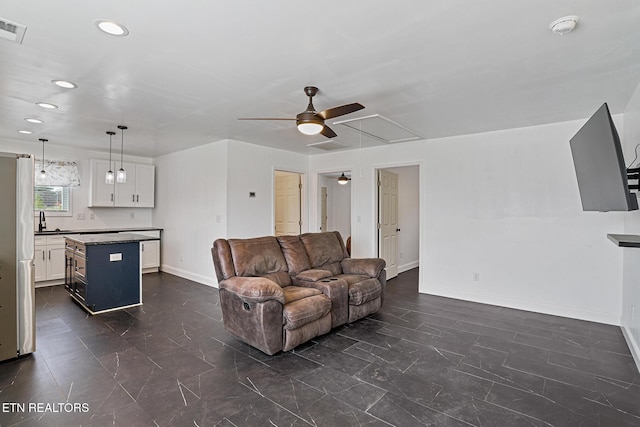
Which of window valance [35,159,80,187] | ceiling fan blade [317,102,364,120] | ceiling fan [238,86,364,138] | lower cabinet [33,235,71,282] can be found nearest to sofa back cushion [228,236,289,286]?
ceiling fan [238,86,364,138]

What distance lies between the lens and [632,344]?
3.10m

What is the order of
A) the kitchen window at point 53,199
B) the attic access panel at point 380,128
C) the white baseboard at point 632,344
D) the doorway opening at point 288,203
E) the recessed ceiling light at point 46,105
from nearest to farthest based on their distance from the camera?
the white baseboard at point 632,344 < the recessed ceiling light at point 46,105 < the attic access panel at point 380,128 < the kitchen window at point 53,199 < the doorway opening at point 288,203

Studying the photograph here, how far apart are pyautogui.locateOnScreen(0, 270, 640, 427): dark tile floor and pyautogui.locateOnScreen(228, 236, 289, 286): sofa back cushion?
2.44ft

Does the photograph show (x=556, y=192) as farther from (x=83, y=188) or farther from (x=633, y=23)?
(x=83, y=188)

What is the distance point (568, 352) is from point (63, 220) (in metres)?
7.90

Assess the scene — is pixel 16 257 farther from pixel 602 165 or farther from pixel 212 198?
pixel 602 165

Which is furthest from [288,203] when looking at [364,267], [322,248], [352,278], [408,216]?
[352,278]

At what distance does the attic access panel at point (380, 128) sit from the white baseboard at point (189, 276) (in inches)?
133

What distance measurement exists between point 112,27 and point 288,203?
16.8 ft

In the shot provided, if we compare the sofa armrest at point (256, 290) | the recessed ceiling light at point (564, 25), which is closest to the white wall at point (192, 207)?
the sofa armrest at point (256, 290)

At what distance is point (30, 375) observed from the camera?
2613 millimetres

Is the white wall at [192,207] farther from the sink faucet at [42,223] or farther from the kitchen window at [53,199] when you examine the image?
the sink faucet at [42,223]

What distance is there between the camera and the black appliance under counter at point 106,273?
411cm

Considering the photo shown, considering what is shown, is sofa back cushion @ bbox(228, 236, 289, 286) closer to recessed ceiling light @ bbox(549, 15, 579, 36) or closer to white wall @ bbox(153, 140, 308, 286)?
white wall @ bbox(153, 140, 308, 286)
